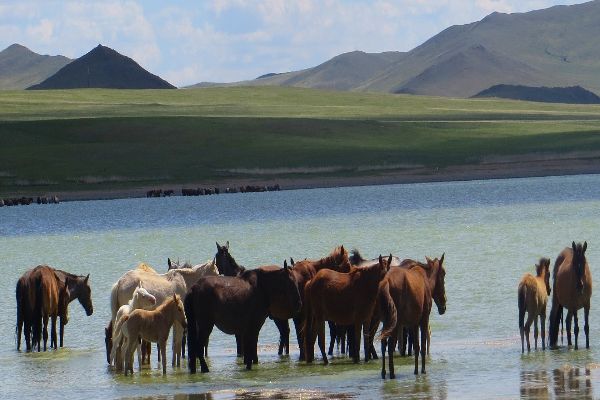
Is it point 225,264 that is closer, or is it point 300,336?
point 300,336

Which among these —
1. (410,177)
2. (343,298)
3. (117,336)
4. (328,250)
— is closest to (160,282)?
(117,336)

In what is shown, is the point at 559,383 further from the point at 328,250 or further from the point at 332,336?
the point at 328,250

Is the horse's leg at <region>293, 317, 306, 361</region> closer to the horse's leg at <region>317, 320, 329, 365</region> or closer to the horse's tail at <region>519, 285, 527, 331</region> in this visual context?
the horse's leg at <region>317, 320, 329, 365</region>

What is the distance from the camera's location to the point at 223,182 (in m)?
91.9

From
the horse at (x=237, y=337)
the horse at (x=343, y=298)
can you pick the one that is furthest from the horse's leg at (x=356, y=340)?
the horse at (x=237, y=337)

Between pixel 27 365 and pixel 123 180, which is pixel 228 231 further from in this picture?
pixel 123 180

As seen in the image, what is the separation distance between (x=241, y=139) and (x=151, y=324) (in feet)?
308

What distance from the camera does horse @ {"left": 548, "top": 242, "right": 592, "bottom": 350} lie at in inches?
699

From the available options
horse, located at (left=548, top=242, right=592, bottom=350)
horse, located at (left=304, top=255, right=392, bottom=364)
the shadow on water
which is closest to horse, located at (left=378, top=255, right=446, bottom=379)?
horse, located at (left=304, top=255, right=392, bottom=364)

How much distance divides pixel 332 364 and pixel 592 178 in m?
68.3

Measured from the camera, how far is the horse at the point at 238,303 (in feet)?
56.7

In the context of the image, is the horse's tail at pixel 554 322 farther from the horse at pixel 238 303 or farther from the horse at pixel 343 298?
the horse at pixel 238 303

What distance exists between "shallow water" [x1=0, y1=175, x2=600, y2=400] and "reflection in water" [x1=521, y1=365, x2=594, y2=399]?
0.02 metres

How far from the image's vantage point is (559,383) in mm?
14820
